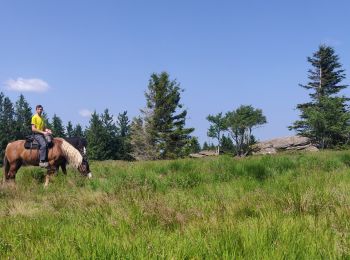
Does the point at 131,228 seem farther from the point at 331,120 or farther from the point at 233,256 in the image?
the point at 331,120

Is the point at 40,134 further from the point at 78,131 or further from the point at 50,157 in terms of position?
the point at 78,131

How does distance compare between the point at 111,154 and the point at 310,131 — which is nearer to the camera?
the point at 310,131

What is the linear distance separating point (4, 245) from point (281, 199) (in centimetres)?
343

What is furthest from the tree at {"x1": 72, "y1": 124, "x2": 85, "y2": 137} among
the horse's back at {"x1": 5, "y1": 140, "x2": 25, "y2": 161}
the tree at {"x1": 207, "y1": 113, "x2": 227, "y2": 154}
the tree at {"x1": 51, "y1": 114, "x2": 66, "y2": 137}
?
the horse's back at {"x1": 5, "y1": 140, "x2": 25, "y2": 161}

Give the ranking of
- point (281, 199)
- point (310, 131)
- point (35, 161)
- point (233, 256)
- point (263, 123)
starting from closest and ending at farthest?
point (233, 256), point (281, 199), point (35, 161), point (310, 131), point (263, 123)

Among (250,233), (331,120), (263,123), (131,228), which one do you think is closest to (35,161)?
(131,228)

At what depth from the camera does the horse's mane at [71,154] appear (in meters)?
14.2

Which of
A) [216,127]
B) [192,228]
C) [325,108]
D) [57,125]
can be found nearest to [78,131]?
[57,125]

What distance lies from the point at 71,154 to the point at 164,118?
4776cm

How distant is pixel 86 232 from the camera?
3885 millimetres

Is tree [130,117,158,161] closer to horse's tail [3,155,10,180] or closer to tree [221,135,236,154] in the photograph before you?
tree [221,135,236,154]

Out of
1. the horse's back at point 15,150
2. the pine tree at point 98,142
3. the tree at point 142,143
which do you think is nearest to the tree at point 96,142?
the pine tree at point 98,142

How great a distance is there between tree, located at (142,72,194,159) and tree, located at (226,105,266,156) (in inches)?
1045

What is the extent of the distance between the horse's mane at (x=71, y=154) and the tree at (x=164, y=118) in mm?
44894
